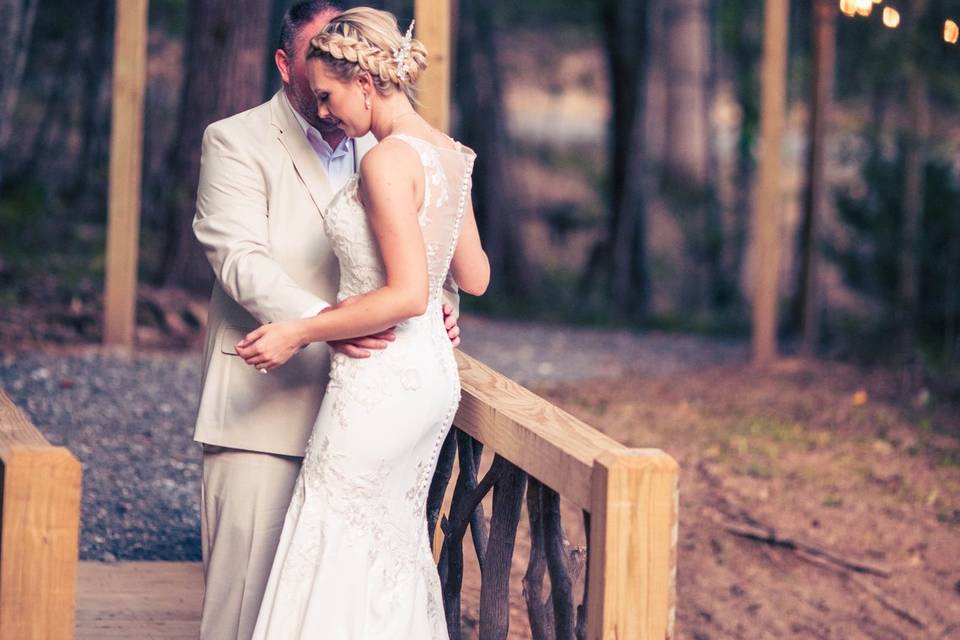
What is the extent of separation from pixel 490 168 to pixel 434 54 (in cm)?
1041

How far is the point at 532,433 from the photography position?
3.03 metres

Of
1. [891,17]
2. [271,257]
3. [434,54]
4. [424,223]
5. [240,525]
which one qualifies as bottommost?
[240,525]

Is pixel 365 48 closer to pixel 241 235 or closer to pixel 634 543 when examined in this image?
pixel 241 235

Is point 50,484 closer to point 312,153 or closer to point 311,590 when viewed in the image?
point 311,590

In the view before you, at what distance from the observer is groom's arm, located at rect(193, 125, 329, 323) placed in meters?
3.17

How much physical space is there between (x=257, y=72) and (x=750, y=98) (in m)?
11.3

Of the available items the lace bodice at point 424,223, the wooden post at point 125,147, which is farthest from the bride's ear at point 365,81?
the wooden post at point 125,147

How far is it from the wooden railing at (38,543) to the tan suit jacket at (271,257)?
712mm

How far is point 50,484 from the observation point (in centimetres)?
269

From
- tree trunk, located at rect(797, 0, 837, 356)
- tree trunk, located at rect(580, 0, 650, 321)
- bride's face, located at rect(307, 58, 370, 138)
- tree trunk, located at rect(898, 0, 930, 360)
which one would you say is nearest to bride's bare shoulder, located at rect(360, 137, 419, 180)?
bride's face, located at rect(307, 58, 370, 138)

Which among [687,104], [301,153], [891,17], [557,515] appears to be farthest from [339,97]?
[687,104]

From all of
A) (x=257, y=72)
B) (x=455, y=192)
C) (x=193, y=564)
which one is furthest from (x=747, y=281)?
(x=455, y=192)

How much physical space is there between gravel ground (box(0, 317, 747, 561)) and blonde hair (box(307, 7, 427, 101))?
2813 mm

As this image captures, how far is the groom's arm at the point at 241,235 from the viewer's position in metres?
3.17
